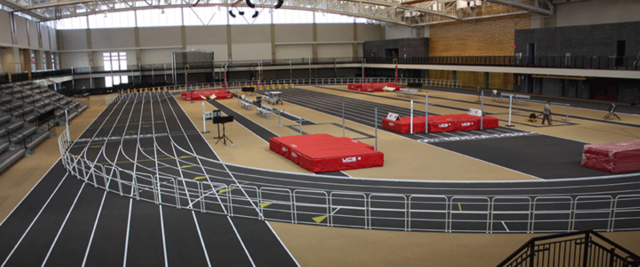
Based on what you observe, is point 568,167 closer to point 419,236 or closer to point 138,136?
point 419,236

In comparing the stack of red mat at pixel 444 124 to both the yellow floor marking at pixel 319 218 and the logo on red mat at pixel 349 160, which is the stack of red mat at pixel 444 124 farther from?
the yellow floor marking at pixel 319 218

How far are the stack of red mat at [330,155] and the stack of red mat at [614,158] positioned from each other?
6.87m

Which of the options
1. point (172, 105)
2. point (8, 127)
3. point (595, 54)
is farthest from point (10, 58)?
point (595, 54)

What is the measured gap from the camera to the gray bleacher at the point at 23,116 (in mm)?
19188

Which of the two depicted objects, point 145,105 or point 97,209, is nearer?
point 97,209

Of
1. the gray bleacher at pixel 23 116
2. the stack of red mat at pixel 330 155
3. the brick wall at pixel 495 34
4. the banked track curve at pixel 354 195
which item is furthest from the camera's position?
the brick wall at pixel 495 34

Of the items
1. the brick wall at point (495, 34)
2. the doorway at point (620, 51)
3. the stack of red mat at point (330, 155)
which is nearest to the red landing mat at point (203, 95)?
the stack of red mat at point (330, 155)

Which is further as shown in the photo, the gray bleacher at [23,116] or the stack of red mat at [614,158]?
the gray bleacher at [23,116]

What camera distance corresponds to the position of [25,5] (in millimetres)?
40031

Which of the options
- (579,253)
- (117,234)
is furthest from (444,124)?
(117,234)

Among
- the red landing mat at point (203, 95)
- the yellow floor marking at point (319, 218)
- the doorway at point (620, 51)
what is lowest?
the yellow floor marking at point (319, 218)

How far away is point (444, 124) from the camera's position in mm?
23062

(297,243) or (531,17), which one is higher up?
(531,17)

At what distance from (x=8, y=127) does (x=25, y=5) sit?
24.0 m
